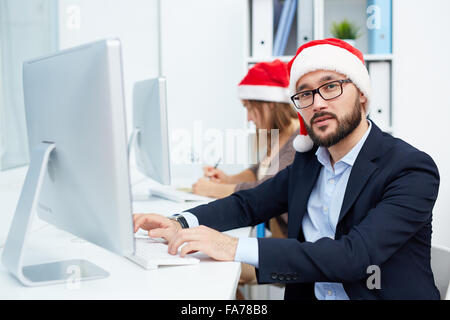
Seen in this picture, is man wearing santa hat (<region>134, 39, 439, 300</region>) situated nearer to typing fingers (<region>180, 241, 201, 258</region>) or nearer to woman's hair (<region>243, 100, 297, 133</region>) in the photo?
typing fingers (<region>180, 241, 201, 258</region>)

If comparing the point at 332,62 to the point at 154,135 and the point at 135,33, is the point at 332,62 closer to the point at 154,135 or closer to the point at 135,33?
the point at 154,135

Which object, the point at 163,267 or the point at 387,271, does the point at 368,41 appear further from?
the point at 163,267

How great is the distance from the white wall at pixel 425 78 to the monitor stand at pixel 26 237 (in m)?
2.11

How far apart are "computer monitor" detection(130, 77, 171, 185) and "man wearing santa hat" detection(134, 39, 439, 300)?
36cm

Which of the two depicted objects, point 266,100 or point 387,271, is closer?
point 387,271

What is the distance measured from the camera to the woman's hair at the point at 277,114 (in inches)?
87.4

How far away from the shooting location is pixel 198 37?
297cm

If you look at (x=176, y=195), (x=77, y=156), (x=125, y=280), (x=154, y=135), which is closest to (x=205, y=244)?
(x=125, y=280)

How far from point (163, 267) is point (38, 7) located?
1606mm

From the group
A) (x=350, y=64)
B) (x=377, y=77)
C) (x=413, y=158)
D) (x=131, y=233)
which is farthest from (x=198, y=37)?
(x=131, y=233)

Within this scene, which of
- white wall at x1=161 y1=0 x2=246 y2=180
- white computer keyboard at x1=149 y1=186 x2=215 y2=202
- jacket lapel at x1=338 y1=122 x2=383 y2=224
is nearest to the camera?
Answer: jacket lapel at x1=338 y1=122 x2=383 y2=224

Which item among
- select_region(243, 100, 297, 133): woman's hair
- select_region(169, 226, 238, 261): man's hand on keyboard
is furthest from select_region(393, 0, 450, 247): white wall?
select_region(169, 226, 238, 261): man's hand on keyboard

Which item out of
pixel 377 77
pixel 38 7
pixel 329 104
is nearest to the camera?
pixel 329 104

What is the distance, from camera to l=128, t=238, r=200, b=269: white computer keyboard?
106cm
